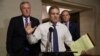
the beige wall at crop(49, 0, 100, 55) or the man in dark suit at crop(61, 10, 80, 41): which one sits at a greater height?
the man in dark suit at crop(61, 10, 80, 41)

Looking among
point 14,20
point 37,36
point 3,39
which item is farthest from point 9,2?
point 37,36

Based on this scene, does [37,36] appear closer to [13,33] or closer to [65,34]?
[65,34]

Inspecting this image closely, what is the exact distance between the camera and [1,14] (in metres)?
3.50

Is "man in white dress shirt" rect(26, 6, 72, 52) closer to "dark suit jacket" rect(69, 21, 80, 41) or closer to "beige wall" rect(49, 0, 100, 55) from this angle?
"dark suit jacket" rect(69, 21, 80, 41)

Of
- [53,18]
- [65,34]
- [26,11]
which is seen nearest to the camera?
[53,18]

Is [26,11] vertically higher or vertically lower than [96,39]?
higher

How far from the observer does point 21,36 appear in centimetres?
A: 270

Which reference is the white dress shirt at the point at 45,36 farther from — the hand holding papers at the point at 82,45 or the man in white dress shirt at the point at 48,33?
the hand holding papers at the point at 82,45

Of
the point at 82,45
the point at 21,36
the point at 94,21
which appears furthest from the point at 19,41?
the point at 94,21

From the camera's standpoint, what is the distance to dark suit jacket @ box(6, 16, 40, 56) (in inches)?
105

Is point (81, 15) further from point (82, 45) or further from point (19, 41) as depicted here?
point (82, 45)

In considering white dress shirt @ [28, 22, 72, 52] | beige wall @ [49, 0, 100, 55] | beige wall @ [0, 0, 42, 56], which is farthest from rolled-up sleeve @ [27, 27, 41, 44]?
beige wall @ [49, 0, 100, 55]

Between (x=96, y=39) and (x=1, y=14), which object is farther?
(x=96, y=39)

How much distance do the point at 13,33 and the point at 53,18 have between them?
27.1 inches
